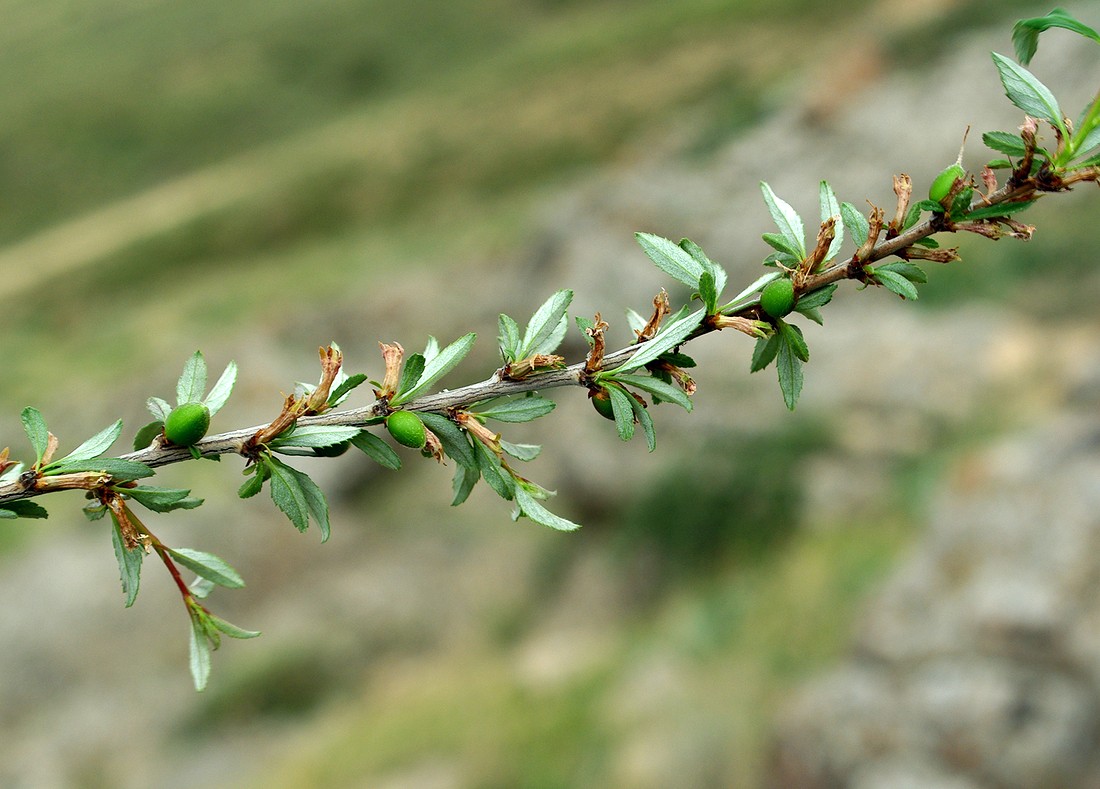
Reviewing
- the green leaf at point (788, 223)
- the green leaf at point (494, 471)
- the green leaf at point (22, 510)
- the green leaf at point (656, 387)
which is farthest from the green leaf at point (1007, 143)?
the green leaf at point (22, 510)

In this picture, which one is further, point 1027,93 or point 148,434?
point 148,434

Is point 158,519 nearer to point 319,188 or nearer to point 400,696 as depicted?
point 400,696

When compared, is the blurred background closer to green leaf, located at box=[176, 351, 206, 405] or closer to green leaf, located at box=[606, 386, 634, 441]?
green leaf, located at box=[606, 386, 634, 441]

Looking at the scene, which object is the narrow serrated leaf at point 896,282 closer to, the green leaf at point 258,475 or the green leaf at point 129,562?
the green leaf at point 258,475

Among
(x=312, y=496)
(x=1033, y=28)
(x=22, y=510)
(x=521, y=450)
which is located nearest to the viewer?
(x=1033, y=28)

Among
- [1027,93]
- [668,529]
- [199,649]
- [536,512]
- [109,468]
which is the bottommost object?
[668,529]

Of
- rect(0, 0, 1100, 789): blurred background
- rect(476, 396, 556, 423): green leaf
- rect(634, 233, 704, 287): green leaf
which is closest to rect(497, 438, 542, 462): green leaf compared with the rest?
rect(476, 396, 556, 423): green leaf

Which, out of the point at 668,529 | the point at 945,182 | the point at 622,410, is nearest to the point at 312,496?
the point at 622,410

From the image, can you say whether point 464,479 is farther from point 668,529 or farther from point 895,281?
point 668,529
